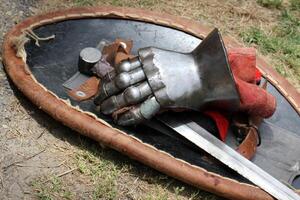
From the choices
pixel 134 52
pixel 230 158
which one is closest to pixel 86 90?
pixel 134 52

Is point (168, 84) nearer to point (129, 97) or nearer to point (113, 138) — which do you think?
point (129, 97)

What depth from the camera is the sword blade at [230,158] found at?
1779 mm

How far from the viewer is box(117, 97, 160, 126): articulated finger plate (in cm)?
182

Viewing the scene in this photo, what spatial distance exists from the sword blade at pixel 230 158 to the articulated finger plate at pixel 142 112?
79mm

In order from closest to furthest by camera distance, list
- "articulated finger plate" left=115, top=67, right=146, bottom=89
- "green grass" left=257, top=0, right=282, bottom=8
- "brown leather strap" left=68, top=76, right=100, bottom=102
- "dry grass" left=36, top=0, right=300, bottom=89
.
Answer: "articulated finger plate" left=115, top=67, right=146, bottom=89
"brown leather strap" left=68, top=76, right=100, bottom=102
"dry grass" left=36, top=0, right=300, bottom=89
"green grass" left=257, top=0, right=282, bottom=8

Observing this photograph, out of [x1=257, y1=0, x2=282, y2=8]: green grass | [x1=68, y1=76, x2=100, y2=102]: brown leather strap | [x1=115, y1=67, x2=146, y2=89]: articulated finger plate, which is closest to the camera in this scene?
[x1=115, y1=67, x2=146, y2=89]: articulated finger plate

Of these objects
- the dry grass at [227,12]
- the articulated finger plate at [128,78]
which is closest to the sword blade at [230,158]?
the articulated finger plate at [128,78]

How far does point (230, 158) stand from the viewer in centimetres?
182

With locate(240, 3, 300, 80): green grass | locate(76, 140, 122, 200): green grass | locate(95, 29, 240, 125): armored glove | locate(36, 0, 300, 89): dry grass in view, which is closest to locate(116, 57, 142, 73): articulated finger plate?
locate(95, 29, 240, 125): armored glove

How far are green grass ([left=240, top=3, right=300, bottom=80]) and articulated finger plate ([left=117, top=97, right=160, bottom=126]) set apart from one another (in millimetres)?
921

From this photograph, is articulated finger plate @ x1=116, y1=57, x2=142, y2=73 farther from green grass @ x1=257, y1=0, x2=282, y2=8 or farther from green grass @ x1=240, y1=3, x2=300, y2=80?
green grass @ x1=257, y1=0, x2=282, y2=8

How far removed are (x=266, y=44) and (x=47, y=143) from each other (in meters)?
1.21

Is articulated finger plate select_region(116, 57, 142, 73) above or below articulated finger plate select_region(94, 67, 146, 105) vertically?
above

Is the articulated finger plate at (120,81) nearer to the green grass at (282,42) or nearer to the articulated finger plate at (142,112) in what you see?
the articulated finger plate at (142,112)
